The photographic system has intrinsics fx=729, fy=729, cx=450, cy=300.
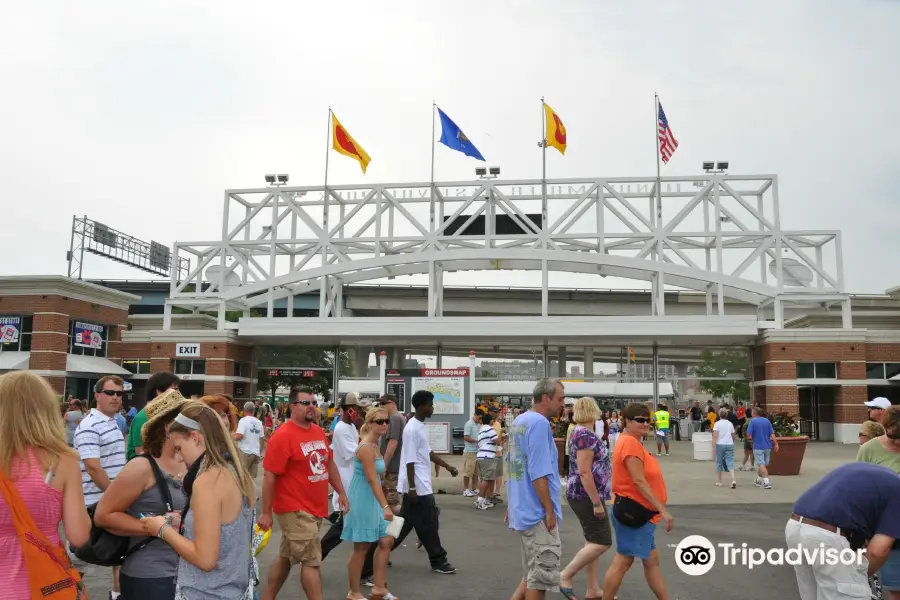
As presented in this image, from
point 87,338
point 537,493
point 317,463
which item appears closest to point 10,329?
point 87,338

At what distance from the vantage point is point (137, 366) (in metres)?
34.8

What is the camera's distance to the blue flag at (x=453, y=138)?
3244 cm

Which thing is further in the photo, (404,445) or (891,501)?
(404,445)

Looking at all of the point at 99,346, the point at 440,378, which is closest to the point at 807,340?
the point at 440,378

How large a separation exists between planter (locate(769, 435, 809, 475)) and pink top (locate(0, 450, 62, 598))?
57.3 feet

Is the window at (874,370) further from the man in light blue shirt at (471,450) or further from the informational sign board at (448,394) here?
the man in light blue shirt at (471,450)

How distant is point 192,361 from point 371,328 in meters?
8.66

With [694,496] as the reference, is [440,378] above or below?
above

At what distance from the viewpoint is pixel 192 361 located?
3409cm

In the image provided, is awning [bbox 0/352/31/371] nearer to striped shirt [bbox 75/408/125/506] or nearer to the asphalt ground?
the asphalt ground

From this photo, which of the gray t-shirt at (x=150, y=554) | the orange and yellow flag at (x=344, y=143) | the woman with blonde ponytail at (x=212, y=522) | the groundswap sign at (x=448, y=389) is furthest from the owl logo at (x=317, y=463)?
the orange and yellow flag at (x=344, y=143)

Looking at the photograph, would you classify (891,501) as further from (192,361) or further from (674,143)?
(192,361)

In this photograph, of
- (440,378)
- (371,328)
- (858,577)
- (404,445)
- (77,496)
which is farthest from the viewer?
(371,328)

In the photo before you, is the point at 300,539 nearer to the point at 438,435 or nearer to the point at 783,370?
the point at 438,435
